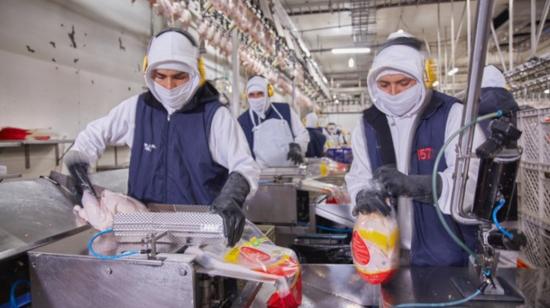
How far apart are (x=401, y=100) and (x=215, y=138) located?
2.56 feet

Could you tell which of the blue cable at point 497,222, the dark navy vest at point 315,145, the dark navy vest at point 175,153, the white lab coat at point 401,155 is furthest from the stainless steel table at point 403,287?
the dark navy vest at point 315,145

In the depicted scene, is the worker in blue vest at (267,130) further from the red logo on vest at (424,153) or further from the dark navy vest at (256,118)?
the red logo on vest at (424,153)

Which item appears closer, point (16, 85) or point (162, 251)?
point (162, 251)

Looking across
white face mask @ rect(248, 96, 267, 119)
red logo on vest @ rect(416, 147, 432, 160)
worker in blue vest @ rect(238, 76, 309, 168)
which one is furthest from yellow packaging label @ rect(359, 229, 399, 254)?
white face mask @ rect(248, 96, 267, 119)

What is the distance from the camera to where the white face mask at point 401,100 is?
143 centimetres

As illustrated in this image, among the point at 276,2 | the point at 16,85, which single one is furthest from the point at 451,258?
the point at 276,2

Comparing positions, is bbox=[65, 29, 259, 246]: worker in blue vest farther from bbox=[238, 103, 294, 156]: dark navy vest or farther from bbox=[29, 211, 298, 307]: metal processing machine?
bbox=[238, 103, 294, 156]: dark navy vest

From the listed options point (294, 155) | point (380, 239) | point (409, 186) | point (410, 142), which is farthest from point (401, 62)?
point (294, 155)

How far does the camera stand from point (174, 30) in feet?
5.06

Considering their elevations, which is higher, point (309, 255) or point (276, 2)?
point (276, 2)

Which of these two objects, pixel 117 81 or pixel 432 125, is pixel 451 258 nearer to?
pixel 432 125

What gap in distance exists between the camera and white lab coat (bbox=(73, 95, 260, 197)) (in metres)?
1.53

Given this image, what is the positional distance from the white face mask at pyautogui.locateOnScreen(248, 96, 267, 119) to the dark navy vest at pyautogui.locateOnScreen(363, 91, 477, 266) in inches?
100

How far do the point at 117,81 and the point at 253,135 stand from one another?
62.7 inches
